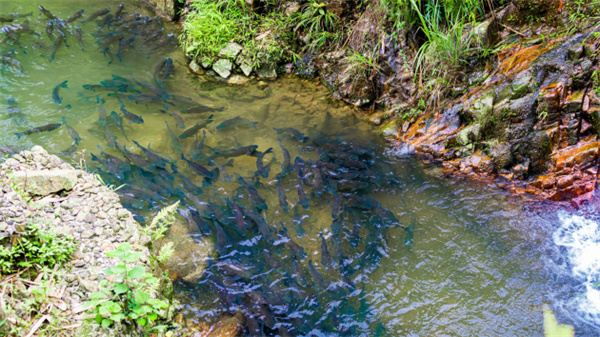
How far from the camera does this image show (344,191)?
15.9 ft

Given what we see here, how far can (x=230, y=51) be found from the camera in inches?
278

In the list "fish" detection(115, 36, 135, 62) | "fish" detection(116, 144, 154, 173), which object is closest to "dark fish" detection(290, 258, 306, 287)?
"fish" detection(116, 144, 154, 173)

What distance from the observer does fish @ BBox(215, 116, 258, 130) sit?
5.86 metres

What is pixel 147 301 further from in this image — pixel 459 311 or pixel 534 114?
pixel 534 114

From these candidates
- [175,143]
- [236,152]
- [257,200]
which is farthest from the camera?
[175,143]

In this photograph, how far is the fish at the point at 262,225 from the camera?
4168 mm

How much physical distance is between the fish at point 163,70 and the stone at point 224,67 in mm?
Result: 892

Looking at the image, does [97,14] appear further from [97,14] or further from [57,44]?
[57,44]

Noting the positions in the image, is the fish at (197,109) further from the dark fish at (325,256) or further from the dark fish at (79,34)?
the dark fish at (79,34)

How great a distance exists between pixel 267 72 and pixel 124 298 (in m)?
5.38

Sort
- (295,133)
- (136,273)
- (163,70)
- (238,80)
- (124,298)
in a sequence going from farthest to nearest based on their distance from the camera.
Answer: (238,80)
(163,70)
(295,133)
(124,298)
(136,273)

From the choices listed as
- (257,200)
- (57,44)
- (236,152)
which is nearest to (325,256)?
(257,200)

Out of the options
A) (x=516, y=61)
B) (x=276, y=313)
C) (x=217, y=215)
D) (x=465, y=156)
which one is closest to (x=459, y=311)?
(x=276, y=313)

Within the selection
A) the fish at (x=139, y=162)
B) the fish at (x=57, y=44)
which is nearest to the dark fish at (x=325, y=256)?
the fish at (x=139, y=162)
